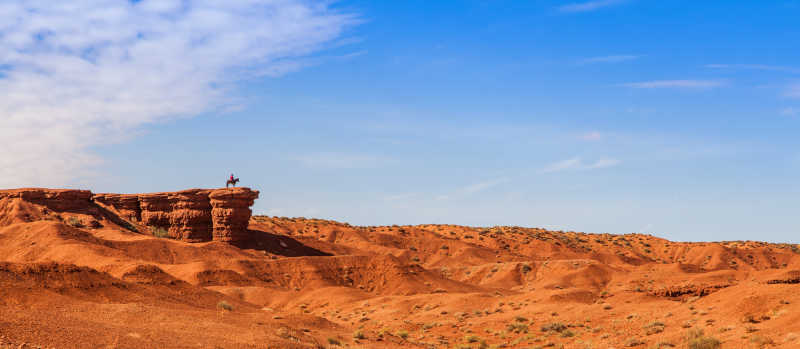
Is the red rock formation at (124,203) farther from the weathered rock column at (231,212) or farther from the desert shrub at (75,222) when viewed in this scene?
the weathered rock column at (231,212)

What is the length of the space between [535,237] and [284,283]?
60964 mm

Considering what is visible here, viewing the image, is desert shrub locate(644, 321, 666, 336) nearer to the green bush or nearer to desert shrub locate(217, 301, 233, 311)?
the green bush

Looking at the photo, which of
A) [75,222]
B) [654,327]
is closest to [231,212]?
[75,222]

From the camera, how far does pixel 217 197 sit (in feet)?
238

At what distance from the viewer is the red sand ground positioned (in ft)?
70.9

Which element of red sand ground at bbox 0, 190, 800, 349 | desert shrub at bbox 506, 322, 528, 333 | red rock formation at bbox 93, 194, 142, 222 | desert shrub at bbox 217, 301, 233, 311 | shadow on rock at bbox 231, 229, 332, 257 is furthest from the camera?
red rock formation at bbox 93, 194, 142, 222

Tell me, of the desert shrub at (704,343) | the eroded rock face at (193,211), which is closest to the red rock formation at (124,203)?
the eroded rock face at (193,211)

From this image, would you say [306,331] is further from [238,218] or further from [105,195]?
[105,195]

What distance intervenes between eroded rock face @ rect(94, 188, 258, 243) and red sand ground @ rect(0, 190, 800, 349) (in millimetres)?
3292

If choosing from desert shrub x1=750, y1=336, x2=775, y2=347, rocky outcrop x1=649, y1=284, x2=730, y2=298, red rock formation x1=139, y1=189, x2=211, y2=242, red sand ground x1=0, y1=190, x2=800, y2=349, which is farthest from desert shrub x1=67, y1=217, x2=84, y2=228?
→ desert shrub x1=750, y1=336, x2=775, y2=347

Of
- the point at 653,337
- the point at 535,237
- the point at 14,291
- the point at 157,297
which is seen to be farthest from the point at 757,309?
the point at 535,237

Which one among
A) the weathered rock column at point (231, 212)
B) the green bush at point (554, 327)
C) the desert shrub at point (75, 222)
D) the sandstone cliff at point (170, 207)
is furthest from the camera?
the weathered rock column at point (231, 212)

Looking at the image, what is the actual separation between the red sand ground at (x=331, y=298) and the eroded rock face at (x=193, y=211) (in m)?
3.29

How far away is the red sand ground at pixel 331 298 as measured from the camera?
21.6 m
